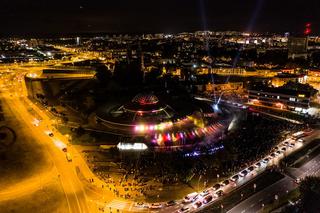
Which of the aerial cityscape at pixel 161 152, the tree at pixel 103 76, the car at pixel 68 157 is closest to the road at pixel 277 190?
the aerial cityscape at pixel 161 152

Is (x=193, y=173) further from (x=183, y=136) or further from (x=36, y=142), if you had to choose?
(x=36, y=142)

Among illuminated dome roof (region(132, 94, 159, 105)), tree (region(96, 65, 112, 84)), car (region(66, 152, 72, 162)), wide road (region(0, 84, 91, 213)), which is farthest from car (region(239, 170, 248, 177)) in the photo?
tree (region(96, 65, 112, 84))

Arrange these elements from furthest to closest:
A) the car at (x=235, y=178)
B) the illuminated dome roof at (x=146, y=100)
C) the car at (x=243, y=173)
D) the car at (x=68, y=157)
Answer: the illuminated dome roof at (x=146, y=100)
the car at (x=68, y=157)
the car at (x=243, y=173)
the car at (x=235, y=178)

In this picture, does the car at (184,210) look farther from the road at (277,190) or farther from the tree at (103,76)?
the tree at (103,76)

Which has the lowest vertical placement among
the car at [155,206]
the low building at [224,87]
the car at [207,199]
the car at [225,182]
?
the car at [155,206]

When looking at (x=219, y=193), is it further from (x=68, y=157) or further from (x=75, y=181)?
(x=68, y=157)

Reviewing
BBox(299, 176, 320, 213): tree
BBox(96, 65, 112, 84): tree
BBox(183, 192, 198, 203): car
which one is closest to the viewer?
BBox(299, 176, 320, 213): tree

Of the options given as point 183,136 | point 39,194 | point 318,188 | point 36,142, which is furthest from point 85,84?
point 318,188

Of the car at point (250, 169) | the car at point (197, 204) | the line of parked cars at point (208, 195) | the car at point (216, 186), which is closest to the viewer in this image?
the car at point (197, 204)

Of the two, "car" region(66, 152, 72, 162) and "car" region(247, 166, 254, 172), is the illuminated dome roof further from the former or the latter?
"car" region(247, 166, 254, 172)
